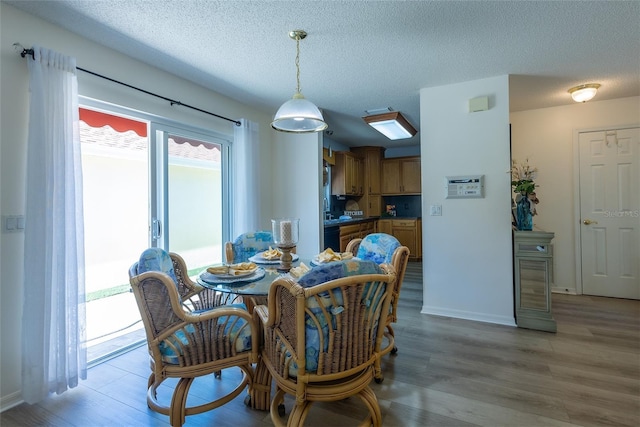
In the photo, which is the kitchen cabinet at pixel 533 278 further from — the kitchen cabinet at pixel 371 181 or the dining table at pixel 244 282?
the kitchen cabinet at pixel 371 181

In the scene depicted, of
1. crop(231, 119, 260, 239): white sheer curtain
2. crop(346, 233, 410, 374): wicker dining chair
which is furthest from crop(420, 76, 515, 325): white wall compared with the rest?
→ crop(231, 119, 260, 239): white sheer curtain

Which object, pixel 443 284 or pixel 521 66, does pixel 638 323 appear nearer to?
pixel 443 284

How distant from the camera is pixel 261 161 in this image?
405 centimetres

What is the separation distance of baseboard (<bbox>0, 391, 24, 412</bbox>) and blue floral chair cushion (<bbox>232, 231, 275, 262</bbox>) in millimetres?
1549

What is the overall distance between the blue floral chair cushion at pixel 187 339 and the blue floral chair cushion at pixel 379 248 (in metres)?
1.14

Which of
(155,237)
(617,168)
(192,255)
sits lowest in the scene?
(192,255)

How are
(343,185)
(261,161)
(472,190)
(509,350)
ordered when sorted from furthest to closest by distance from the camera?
(343,185) → (261,161) → (472,190) → (509,350)

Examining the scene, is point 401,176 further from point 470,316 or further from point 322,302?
point 322,302

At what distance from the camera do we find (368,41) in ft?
7.62

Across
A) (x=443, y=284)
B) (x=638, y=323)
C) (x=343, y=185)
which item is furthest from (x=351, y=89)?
(x=638, y=323)

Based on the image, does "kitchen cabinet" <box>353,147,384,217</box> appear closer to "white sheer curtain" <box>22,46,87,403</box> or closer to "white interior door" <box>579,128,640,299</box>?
"white interior door" <box>579,128,640,299</box>

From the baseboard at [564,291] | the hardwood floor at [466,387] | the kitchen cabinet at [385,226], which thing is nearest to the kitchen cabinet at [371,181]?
the kitchen cabinet at [385,226]

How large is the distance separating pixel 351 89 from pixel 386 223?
11.8 ft

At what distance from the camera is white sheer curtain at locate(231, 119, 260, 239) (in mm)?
3531
